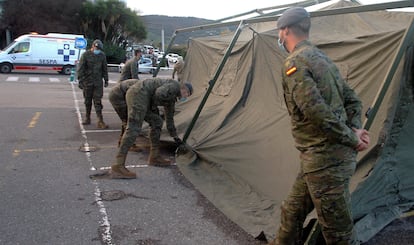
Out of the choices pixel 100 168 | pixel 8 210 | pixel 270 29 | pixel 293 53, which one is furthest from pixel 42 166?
pixel 293 53

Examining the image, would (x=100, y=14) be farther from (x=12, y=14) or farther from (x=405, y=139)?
(x=405, y=139)

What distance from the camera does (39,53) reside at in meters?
22.9

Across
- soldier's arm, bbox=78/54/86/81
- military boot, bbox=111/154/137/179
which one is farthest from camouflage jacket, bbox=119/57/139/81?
military boot, bbox=111/154/137/179

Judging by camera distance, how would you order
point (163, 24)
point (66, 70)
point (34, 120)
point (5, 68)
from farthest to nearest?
point (163, 24), point (66, 70), point (5, 68), point (34, 120)

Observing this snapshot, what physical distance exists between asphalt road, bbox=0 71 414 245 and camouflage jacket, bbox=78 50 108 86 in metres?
1.39

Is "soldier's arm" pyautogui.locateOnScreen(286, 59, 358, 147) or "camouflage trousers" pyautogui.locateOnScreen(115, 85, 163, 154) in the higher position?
"soldier's arm" pyautogui.locateOnScreen(286, 59, 358, 147)

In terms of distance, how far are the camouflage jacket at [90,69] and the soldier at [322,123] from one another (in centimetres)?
Result: 609

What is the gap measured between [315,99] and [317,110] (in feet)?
0.23

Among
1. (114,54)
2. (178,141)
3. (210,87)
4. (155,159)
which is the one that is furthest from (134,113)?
(114,54)

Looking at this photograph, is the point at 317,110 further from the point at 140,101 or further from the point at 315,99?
the point at 140,101

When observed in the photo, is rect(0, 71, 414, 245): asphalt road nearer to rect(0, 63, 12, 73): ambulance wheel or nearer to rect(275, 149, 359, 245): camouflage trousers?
rect(275, 149, 359, 245): camouflage trousers

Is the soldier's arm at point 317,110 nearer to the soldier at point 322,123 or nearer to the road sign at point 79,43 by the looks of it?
the soldier at point 322,123

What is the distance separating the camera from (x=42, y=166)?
572 centimetres

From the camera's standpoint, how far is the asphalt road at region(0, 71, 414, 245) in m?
3.73
